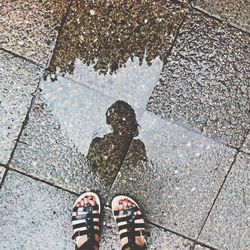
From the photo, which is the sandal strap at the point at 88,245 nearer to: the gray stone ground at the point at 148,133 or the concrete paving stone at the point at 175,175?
the gray stone ground at the point at 148,133

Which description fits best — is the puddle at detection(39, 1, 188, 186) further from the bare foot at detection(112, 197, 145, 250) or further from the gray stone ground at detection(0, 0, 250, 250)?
the bare foot at detection(112, 197, 145, 250)

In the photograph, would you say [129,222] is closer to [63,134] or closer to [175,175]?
[175,175]

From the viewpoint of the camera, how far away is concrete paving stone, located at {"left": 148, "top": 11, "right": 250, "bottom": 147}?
325 cm

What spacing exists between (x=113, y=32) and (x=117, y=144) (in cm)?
76

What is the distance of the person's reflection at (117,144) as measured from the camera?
3246 mm

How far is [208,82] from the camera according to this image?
10.8 ft

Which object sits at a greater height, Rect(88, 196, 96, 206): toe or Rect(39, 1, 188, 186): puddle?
Rect(39, 1, 188, 186): puddle

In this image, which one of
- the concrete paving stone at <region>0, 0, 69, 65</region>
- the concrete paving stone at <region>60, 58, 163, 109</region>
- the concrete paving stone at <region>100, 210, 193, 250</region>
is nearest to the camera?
the concrete paving stone at <region>0, 0, 69, 65</region>

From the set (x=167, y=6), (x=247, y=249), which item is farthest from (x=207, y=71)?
(x=247, y=249)

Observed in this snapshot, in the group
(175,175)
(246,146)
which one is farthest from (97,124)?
(246,146)

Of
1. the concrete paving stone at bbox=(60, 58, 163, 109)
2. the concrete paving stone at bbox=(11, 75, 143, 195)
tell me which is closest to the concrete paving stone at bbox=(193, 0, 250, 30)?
the concrete paving stone at bbox=(60, 58, 163, 109)

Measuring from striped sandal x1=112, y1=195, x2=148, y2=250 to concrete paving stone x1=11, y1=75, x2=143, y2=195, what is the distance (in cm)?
23

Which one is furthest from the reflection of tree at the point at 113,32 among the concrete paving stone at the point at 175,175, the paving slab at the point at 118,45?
the concrete paving stone at the point at 175,175

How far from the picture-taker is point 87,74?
3.20m
